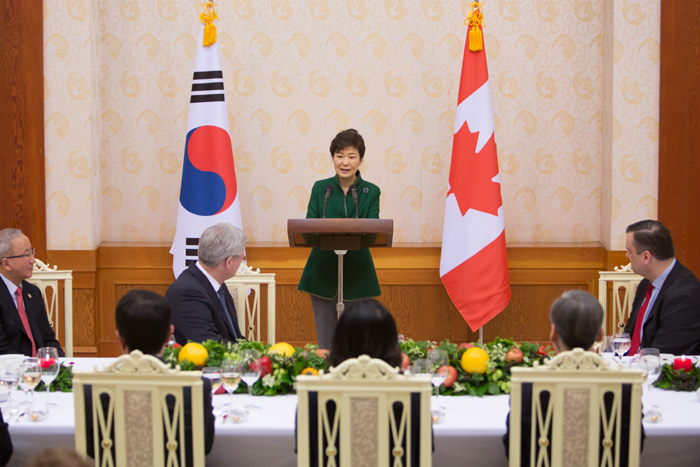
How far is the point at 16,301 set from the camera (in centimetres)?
362

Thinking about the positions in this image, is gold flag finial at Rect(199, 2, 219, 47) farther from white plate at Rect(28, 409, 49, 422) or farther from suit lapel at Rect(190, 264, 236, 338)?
white plate at Rect(28, 409, 49, 422)

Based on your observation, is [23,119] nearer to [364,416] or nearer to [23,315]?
[23,315]

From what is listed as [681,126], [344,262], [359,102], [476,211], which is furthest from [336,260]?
[681,126]

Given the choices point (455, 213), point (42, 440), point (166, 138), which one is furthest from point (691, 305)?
point (166, 138)

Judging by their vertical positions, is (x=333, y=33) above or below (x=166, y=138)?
above

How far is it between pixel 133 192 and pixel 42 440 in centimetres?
355

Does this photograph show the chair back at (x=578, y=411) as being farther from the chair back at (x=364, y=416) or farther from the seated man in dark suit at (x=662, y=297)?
the seated man in dark suit at (x=662, y=297)

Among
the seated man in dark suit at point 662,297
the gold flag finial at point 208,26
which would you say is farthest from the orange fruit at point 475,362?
the gold flag finial at point 208,26

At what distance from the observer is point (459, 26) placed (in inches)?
223

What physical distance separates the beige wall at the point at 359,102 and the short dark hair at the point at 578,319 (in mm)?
3426

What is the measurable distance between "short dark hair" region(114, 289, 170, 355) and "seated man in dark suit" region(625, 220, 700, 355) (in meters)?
2.11

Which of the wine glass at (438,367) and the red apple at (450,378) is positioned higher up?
the wine glass at (438,367)

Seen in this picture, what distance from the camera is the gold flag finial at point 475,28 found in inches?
202

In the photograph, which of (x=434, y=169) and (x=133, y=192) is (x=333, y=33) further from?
(x=133, y=192)
